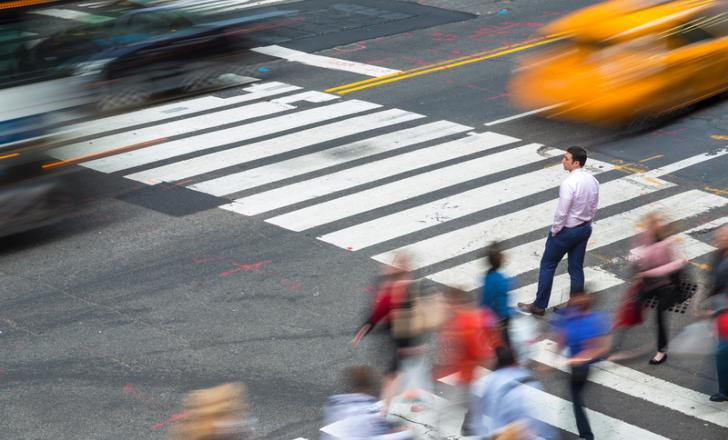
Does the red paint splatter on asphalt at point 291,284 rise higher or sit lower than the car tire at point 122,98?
lower

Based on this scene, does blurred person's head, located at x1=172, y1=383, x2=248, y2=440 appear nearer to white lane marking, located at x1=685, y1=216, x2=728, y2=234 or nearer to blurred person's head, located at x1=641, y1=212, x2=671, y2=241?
blurred person's head, located at x1=641, y1=212, x2=671, y2=241

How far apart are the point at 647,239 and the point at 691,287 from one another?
2.37 meters

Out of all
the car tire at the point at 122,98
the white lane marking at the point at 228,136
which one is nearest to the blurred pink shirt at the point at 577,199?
the white lane marking at the point at 228,136

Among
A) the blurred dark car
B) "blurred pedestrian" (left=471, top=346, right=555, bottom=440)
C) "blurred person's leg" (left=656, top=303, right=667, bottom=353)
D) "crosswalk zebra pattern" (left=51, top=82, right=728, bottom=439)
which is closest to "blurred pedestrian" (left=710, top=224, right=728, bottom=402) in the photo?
"blurred person's leg" (left=656, top=303, right=667, bottom=353)

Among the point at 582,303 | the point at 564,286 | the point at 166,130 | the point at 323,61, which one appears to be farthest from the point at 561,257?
the point at 323,61

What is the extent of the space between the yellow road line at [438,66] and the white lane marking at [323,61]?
322 millimetres

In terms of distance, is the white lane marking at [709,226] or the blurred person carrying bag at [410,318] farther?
the white lane marking at [709,226]

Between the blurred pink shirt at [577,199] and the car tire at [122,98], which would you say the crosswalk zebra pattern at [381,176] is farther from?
the blurred pink shirt at [577,199]

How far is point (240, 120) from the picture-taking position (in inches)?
765

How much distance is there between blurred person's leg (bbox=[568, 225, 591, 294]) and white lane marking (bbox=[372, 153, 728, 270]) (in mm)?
1813

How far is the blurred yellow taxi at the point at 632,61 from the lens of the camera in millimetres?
17969

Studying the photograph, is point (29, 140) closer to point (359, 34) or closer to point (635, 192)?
point (635, 192)

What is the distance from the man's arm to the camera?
11812 millimetres

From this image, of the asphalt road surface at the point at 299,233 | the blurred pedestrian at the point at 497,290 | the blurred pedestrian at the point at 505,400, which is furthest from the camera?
the asphalt road surface at the point at 299,233
